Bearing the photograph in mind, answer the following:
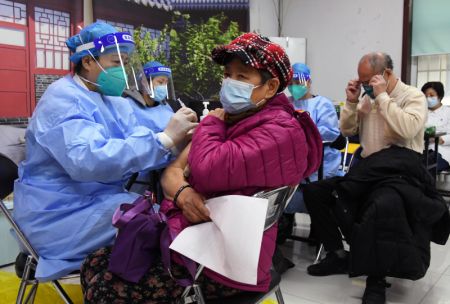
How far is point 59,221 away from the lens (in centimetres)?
139

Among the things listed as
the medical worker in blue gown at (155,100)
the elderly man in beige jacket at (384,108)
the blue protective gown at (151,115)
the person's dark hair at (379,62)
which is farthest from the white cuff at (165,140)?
the medical worker in blue gown at (155,100)

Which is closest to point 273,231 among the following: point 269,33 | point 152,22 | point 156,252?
point 156,252

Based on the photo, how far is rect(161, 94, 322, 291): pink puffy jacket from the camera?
1095 mm

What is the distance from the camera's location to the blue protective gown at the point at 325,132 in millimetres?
2801

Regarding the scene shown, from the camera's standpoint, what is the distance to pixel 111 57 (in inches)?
62.9

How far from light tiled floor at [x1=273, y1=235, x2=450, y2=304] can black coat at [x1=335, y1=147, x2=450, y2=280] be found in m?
0.22

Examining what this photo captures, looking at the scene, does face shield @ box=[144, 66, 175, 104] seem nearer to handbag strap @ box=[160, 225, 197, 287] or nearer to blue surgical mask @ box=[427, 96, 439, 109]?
handbag strap @ box=[160, 225, 197, 287]

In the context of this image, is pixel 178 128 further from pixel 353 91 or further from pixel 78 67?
pixel 353 91

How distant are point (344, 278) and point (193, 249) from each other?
5.60 feet

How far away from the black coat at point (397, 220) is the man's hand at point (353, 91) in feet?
1.31

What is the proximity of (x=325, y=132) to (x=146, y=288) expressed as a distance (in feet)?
6.96

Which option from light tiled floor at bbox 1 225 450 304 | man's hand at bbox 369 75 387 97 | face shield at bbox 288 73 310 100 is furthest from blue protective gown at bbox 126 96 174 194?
man's hand at bbox 369 75 387 97

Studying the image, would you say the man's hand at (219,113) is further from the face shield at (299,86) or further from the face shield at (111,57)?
the face shield at (299,86)

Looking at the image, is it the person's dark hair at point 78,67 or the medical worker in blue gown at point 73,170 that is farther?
the person's dark hair at point 78,67
